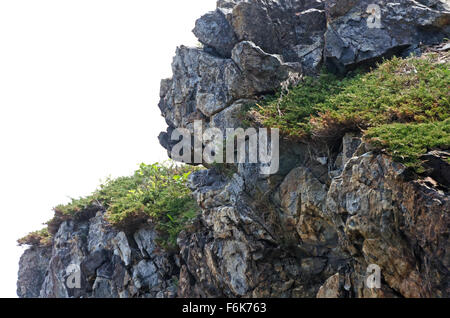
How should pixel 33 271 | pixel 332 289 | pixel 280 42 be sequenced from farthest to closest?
1. pixel 33 271
2. pixel 280 42
3. pixel 332 289

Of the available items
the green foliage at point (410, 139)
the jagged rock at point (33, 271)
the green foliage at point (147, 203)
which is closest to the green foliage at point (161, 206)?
the green foliage at point (147, 203)

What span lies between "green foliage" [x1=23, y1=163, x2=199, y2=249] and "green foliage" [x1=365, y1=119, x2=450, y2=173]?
22.2 ft

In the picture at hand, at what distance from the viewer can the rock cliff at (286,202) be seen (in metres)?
7.21

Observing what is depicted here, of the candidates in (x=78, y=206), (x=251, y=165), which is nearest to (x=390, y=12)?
(x=251, y=165)

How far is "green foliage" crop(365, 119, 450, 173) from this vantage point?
7.21m

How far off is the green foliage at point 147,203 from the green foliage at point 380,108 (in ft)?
13.5

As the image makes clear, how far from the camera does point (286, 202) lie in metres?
10.7

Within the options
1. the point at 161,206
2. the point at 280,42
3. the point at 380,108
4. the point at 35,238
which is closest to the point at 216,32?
the point at 280,42

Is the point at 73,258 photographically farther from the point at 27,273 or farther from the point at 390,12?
the point at 390,12

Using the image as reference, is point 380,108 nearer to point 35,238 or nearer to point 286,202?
point 286,202

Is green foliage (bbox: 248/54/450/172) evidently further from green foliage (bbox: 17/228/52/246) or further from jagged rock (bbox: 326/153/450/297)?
green foliage (bbox: 17/228/52/246)

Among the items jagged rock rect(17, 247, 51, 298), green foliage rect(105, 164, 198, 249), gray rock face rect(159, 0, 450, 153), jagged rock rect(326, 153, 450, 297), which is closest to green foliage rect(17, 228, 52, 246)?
jagged rock rect(17, 247, 51, 298)

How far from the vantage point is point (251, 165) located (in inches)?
458

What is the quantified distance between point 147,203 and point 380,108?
8825 mm
